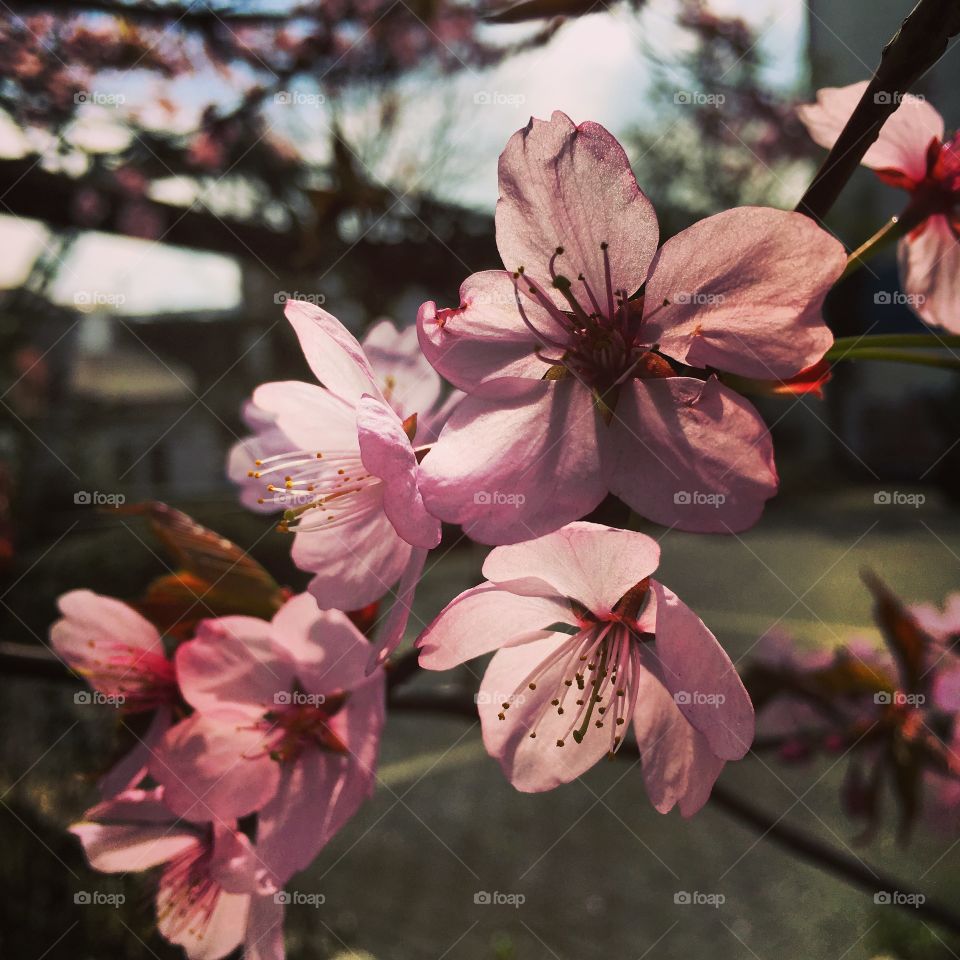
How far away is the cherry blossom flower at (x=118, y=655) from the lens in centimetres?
57

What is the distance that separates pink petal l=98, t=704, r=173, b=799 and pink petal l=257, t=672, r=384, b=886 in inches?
4.1

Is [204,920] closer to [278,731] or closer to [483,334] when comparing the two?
[278,731]

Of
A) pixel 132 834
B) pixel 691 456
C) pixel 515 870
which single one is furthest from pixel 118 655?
pixel 515 870

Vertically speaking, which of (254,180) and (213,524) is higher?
(254,180)

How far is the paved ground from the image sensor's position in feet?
5.63

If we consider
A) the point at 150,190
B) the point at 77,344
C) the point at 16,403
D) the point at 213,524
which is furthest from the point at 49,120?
the point at 77,344

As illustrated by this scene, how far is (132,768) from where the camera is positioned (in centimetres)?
55

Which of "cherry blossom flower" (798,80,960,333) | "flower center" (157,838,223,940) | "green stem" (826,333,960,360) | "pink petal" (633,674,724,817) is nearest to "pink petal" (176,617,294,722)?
"flower center" (157,838,223,940)

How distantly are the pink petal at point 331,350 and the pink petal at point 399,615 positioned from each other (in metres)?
0.10

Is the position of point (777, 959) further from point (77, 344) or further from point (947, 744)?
point (77, 344)

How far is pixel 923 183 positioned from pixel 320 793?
58cm

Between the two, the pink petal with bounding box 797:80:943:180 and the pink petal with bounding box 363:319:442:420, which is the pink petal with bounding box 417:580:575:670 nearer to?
the pink petal with bounding box 363:319:442:420

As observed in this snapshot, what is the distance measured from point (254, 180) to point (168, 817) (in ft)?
6.61

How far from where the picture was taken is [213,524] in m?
3.64
